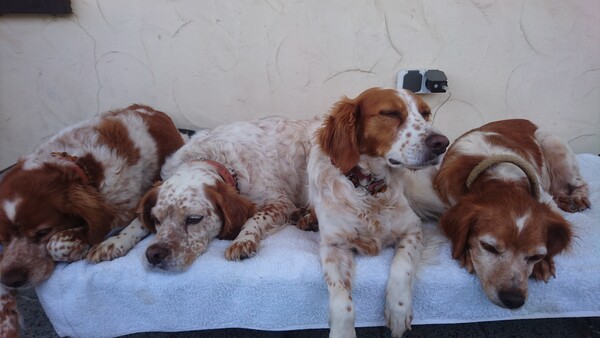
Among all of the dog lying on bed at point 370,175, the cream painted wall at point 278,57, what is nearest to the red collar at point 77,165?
the dog lying on bed at point 370,175

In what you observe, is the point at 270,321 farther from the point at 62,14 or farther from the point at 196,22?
the point at 62,14

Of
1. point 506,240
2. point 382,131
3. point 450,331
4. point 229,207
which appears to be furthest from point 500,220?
point 229,207

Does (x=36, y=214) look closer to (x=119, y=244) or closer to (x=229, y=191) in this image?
(x=119, y=244)

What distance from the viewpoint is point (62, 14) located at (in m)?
2.59

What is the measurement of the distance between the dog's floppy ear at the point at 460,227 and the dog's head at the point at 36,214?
1.63 metres

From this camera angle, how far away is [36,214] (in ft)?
5.06

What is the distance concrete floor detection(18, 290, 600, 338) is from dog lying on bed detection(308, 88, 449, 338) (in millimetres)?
587

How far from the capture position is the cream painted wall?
266 cm

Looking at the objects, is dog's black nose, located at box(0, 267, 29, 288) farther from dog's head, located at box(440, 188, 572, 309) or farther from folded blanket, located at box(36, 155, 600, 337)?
dog's head, located at box(440, 188, 572, 309)

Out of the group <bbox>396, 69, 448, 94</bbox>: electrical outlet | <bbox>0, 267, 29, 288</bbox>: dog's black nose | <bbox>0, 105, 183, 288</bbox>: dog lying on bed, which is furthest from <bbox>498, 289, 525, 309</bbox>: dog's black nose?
<bbox>0, 267, 29, 288</bbox>: dog's black nose

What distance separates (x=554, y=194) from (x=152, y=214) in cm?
234

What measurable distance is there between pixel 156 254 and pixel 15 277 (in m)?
0.58

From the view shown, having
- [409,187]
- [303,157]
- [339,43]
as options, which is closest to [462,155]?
[409,187]

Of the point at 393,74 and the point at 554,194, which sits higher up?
the point at 393,74
